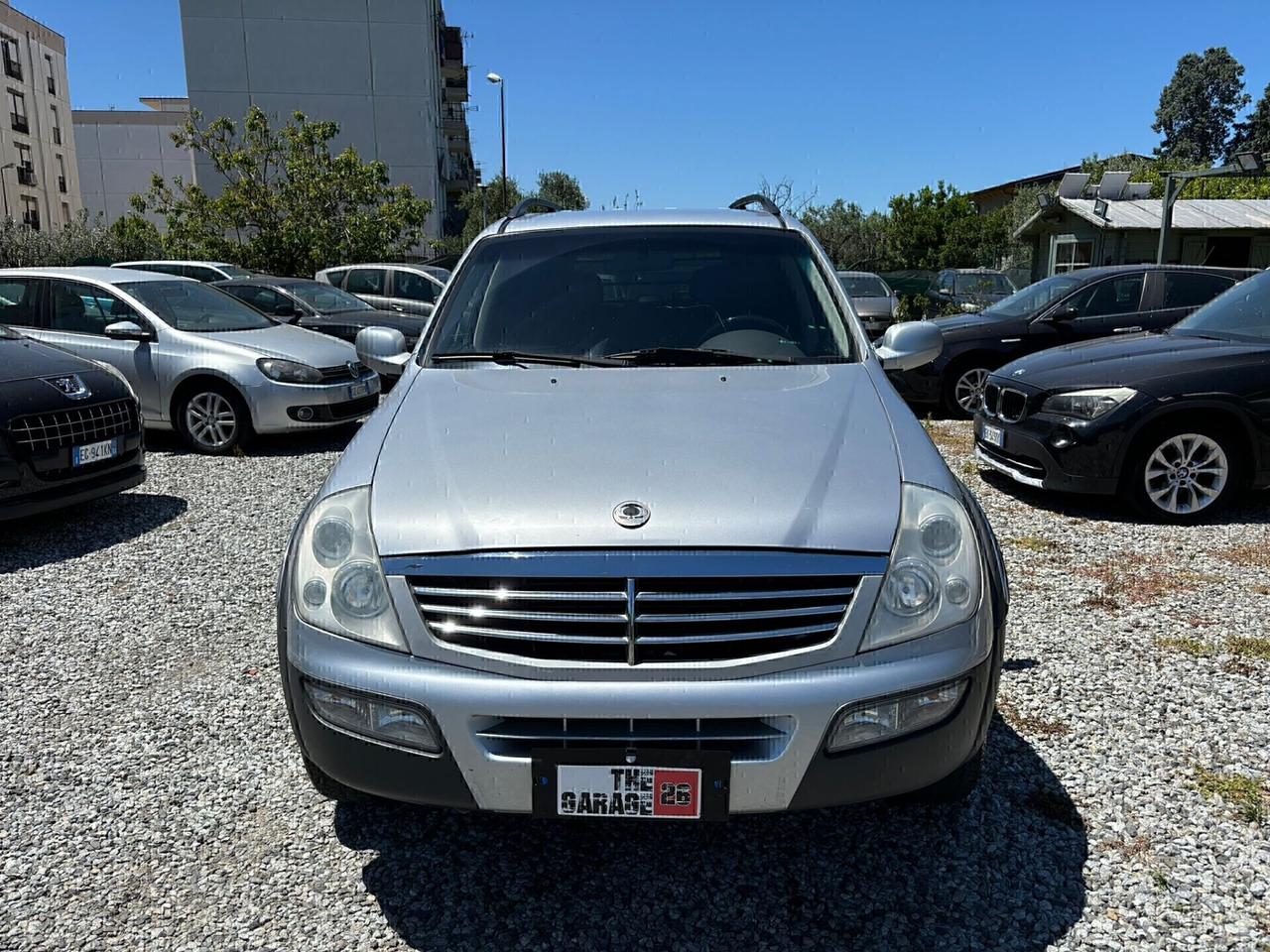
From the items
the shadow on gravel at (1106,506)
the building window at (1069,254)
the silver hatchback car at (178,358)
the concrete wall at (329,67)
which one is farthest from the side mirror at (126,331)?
the concrete wall at (329,67)

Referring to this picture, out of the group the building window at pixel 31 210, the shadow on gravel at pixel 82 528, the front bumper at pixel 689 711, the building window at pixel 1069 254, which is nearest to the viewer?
the front bumper at pixel 689 711

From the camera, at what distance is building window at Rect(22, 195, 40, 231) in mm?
49719

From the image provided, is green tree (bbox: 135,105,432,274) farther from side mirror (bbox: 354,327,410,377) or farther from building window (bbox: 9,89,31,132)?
building window (bbox: 9,89,31,132)

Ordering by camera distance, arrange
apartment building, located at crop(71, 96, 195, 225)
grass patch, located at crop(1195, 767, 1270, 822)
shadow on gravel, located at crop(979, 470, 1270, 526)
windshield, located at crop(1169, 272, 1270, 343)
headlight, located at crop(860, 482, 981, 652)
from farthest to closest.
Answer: apartment building, located at crop(71, 96, 195, 225) < windshield, located at crop(1169, 272, 1270, 343) < shadow on gravel, located at crop(979, 470, 1270, 526) < grass patch, located at crop(1195, 767, 1270, 822) < headlight, located at crop(860, 482, 981, 652)

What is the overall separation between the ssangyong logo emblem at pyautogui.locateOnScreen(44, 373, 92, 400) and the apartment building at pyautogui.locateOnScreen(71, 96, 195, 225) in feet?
191

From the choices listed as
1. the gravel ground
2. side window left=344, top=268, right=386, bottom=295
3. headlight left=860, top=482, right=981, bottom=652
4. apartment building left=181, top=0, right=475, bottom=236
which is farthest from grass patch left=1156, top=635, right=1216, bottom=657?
apartment building left=181, top=0, right=475, bottom=236

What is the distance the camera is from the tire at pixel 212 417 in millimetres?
8586

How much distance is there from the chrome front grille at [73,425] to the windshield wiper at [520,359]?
3443 millimetres

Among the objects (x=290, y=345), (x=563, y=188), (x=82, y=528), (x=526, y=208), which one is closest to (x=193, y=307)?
(x=290, y=345)

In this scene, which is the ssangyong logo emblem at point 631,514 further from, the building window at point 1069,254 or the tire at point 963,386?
the building window at point 1069,254

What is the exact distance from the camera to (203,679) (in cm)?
387

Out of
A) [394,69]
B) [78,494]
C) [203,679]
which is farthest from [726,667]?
[394,69]

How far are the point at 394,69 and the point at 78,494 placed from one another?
116 feet

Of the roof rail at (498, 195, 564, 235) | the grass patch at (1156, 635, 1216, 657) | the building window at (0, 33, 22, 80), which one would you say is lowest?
the grass patch at (1156, 635, 1216, 657)
